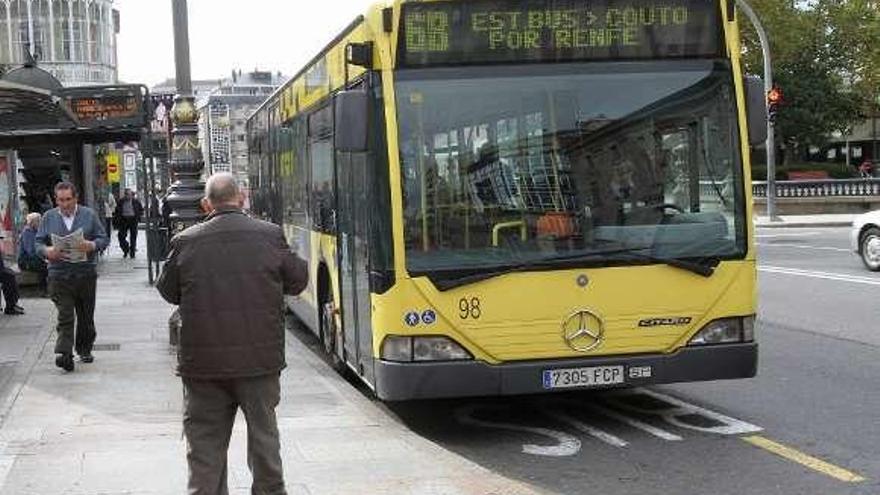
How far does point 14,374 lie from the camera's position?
9.95 metres

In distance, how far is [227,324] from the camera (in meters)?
4.95

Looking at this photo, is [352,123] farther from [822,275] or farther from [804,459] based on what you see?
[822,275]

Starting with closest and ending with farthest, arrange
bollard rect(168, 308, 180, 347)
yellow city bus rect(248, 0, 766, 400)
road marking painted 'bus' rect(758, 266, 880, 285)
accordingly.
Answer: bollard rect(168, 308, 180, 347), yellow city bus rect(248, 0, 766, 400), road marking painted 'bus' rect(758, 266, 880, 285)

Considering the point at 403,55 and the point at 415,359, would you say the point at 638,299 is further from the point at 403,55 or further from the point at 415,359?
the point at 403,55

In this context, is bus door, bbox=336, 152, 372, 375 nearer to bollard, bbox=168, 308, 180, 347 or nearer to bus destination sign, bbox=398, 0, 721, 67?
bus destination sign, bbox=398, 0, 721, 67

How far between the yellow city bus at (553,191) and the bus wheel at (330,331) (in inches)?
92.7

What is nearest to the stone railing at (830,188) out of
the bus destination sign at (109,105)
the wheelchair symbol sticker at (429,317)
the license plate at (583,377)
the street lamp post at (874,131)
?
the street lamp post at (874,131)

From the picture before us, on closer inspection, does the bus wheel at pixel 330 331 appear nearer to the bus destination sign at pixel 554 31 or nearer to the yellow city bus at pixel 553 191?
the yellow city bus at pixel 553 191

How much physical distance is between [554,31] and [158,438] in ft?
12.1

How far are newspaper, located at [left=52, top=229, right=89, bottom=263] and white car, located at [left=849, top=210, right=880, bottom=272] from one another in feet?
42.0

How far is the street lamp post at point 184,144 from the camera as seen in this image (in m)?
11.8

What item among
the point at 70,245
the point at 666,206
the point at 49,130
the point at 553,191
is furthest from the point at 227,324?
the point at 49,130

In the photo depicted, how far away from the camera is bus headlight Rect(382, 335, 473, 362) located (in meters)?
7.12

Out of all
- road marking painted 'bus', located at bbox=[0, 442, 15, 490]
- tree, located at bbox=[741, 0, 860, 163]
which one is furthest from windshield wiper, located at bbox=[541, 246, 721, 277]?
tree, located at bbox=[741, 0, 860, 163]
